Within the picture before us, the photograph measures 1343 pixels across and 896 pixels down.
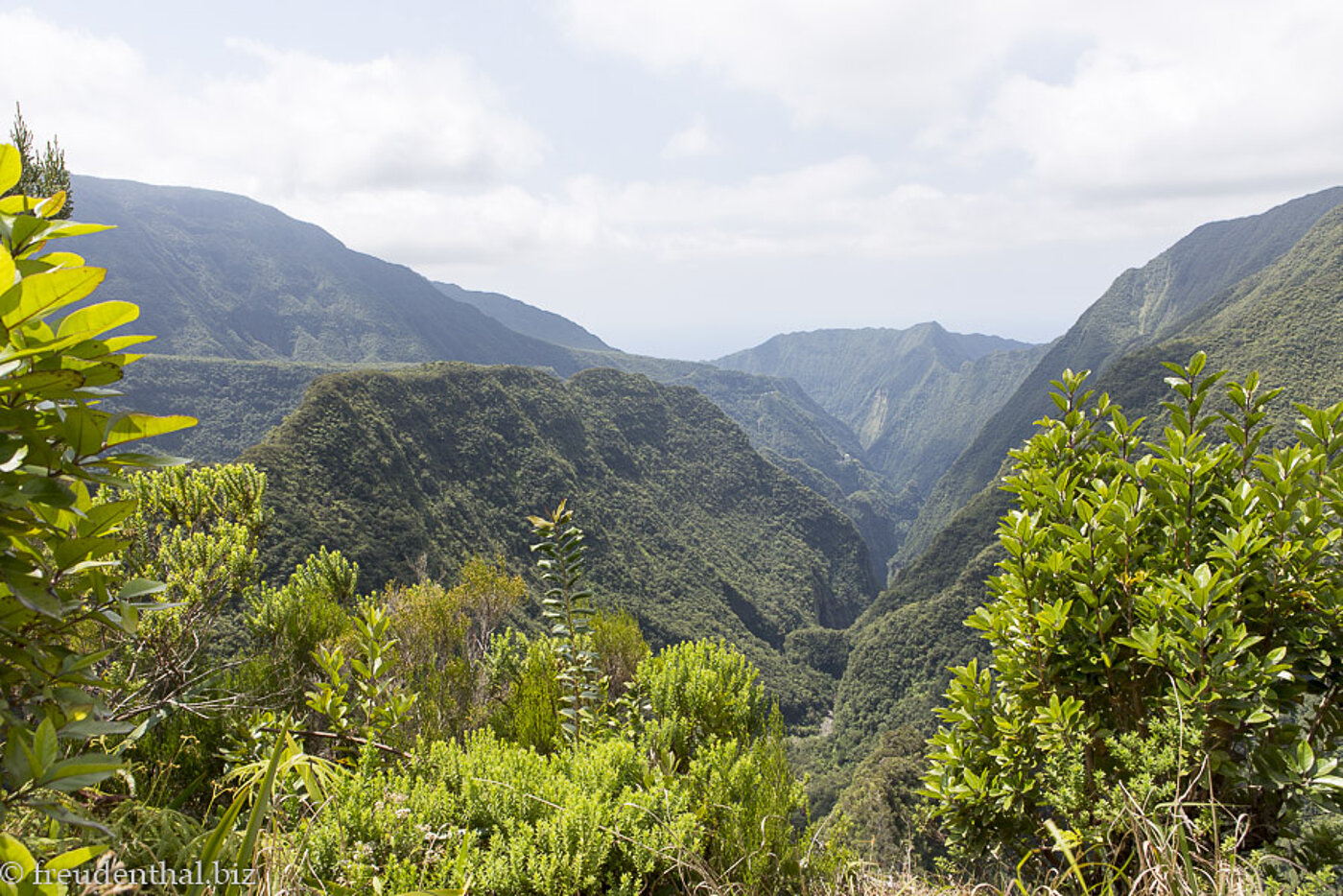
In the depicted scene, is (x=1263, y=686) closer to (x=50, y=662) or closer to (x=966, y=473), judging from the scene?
(x=50, y=662)

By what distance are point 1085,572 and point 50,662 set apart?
10.9 feet

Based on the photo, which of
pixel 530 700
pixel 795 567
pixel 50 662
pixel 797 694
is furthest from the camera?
pixel 795 567

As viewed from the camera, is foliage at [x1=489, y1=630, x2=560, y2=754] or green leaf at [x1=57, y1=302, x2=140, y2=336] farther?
foliage at [x1=489, y1=630, x2=560, y2=754]

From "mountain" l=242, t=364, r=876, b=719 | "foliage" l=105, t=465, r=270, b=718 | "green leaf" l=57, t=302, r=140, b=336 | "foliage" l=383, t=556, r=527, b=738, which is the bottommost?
"mountain" l=242, t=364, r=876, b=719

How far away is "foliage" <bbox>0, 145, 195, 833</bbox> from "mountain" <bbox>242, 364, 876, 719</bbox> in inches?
1153

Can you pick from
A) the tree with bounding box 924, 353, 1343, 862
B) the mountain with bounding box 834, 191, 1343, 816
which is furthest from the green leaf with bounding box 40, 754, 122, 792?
the mountain with bounding box 834, 191, 1343, 816

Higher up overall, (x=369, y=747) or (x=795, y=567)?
(x=369, y=747)

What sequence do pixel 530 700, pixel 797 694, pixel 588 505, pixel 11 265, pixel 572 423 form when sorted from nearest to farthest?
pixel 11 265 → pixel 530 700 → pixel 797 694 → pixel 588 505 → pixel 572 423

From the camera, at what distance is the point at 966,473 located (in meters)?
168

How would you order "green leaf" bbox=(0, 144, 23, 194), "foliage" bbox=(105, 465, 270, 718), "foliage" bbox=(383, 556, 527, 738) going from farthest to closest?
"foliage" bbox=(383, 556, 527, 738) → "foliage" bbox=(105, 465, 270, 718) → "green leaf" bbox=(0, 144, 23, 194)

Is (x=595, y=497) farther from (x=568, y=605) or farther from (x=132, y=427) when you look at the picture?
(x=132, y=427)

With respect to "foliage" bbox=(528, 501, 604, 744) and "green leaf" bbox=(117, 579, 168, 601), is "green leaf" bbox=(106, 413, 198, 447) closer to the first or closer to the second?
"green leaf" bbox=(117, 579, 168, 601)

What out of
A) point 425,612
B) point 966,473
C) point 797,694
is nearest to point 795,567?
point 797,694

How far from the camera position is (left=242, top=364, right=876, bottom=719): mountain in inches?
2083
